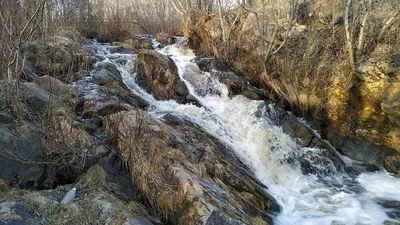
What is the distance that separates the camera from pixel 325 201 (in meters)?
5.18

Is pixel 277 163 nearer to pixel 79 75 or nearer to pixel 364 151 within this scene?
pixel 364 151

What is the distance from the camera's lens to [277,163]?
Result: 243 inches

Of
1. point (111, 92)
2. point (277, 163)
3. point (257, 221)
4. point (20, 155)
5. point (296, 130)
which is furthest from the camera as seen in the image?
point (296, 130)

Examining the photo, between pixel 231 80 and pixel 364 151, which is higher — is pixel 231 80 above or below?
above

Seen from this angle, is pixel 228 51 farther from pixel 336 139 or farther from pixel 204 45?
pixel 336 139

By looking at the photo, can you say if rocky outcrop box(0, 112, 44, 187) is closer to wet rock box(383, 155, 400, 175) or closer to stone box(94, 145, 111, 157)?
stone box(94, 145, 111, 157)

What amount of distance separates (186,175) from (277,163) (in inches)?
112

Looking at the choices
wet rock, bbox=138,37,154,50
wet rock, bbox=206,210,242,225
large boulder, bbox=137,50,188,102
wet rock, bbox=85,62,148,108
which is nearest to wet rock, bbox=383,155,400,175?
wet rock, bbox=206,210,242,225

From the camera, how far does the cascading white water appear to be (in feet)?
15.8

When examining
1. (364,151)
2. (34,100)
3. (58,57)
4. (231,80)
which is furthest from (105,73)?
(364,151)

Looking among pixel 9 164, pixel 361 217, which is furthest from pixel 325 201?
pixel 9 164

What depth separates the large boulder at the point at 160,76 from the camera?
8156 mm

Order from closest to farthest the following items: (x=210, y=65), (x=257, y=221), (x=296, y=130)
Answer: (x=257, y=221) < (x=296, y=130) < (x=210, y=65)

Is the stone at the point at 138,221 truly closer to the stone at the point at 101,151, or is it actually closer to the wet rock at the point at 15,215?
the wet rock at the point at 15,215
